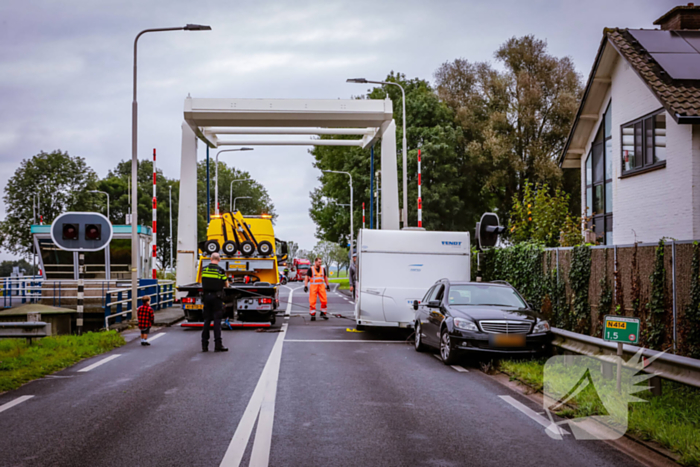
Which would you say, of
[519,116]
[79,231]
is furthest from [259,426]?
[519,116]

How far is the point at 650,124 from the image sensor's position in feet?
60.5

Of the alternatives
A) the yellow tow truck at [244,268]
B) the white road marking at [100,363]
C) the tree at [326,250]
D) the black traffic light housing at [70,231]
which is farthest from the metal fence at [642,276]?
the tree at [326,250]

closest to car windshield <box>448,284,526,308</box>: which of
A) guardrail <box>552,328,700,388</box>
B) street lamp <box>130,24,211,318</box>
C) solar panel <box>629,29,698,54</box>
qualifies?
guardrail <box>552,328,700,388</box>

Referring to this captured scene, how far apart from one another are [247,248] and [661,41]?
1340 cm

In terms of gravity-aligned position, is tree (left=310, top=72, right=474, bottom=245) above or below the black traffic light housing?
above

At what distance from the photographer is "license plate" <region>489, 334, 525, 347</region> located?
35.2 feet

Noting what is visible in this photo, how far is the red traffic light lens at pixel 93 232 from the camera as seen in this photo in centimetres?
1252

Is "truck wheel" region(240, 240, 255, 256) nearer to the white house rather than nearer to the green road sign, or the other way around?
the white house

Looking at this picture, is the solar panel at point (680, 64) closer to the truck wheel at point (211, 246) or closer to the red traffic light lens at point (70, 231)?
the truck wheel at point (211, 246)

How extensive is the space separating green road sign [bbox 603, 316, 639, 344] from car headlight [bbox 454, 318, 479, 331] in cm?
316

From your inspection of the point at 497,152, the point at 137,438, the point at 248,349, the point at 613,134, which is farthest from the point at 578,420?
the point at 497,152

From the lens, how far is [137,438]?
243 inches

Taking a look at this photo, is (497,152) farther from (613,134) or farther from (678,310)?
(678,310)

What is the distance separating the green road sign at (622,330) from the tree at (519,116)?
29.4 meters
